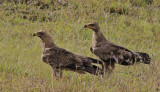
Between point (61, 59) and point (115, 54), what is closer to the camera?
A: point (61, 59)

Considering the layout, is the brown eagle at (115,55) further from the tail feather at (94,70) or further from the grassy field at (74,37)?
the tail feather at (94,70)

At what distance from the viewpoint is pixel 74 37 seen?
31.6 feet

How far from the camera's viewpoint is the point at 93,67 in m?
6.84

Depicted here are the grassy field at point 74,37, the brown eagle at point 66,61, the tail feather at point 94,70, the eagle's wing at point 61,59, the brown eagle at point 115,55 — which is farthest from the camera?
the brown eagle at point 115,55

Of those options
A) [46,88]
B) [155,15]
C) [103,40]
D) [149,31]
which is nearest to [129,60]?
[103,40]

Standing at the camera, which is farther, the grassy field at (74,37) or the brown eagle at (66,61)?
the brown eagle at (66,61)

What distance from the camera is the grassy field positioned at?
612 centimetres

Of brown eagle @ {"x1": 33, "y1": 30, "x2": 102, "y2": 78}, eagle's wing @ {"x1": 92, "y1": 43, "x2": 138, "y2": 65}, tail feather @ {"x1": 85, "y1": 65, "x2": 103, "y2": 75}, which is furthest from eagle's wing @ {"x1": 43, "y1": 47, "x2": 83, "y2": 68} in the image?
eagle's wing @ {"x1": 92, "y1": 43, "x2": 138, "y2": 65}

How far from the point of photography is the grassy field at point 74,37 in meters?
6.12

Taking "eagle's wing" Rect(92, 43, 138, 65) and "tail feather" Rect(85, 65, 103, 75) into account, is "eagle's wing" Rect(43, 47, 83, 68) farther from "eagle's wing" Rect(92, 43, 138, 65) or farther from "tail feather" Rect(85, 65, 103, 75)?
"eagle's wing" Rect(92, 43, 138, 65)

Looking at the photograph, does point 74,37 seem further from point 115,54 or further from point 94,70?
point 94,70

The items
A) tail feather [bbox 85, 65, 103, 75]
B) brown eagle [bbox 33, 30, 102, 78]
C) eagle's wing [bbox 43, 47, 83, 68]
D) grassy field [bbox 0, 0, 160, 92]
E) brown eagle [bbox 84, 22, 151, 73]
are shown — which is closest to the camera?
grassy field [bbox 0, 0, 160, 92]

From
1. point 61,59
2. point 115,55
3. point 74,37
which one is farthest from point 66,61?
point 74,37

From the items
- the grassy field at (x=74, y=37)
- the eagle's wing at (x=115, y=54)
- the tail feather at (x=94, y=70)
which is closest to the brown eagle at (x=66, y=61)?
the tail feather at (x=94, y=70)
